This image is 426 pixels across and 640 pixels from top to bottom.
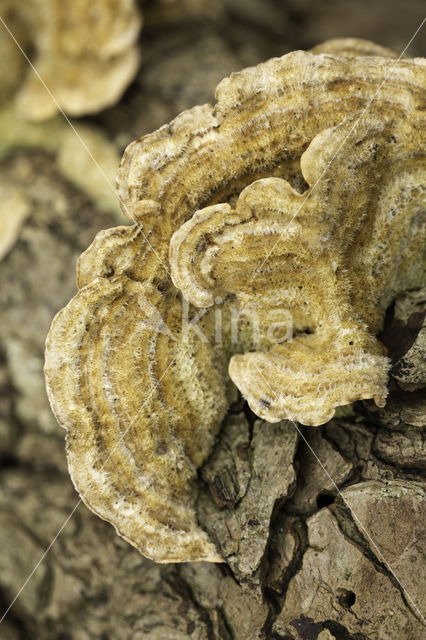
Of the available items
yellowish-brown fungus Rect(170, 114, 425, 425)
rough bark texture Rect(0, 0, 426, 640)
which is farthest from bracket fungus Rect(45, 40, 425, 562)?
rough bark texture Rect(0, 0, 426, 640)

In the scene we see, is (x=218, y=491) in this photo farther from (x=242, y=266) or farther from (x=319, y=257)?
(x=319, y=257)

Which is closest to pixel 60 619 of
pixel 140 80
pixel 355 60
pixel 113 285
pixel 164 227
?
pixel 113 285

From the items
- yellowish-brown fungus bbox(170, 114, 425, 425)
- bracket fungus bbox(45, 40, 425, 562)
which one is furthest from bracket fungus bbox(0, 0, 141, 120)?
yellowish-brown fungus bbox(170, 114, 425, 425)

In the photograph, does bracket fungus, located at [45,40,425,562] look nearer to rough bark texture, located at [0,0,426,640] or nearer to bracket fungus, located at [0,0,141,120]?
rough bark texture, located at [0,0,426,640]

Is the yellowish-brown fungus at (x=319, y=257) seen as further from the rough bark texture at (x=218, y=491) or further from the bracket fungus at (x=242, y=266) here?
the rough bark texture at (x=218, y=491)

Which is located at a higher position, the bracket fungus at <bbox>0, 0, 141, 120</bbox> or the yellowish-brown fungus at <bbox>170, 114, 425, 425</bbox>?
the bracket fungus at <bbox>0, 0, 141, 120</bbox>

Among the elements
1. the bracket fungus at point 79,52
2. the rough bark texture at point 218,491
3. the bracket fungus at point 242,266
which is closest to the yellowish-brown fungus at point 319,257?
the bracket fungus at point 242,266

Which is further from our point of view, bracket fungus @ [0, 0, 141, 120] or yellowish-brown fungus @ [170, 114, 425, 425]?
bracket fungus @ [0, 0, 141, 120]
